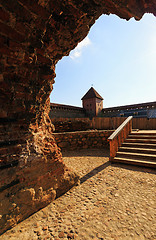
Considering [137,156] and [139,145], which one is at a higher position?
[139,145]

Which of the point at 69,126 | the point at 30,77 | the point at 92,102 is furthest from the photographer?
the point at 92,102

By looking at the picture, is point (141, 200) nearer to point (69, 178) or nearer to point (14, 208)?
point (69, 178)

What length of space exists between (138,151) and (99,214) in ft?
11.4

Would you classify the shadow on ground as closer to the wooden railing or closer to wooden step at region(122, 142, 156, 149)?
the wooden railing

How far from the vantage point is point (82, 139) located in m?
7.04

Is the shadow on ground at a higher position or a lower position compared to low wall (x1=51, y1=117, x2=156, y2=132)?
lower

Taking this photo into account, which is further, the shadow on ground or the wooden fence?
the wooden fence

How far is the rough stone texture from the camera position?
1487 mm

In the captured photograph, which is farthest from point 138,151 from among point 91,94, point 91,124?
point 91,94

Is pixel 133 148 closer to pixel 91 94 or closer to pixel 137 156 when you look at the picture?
pixel 137 156

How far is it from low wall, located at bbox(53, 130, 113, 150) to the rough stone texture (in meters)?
4.56

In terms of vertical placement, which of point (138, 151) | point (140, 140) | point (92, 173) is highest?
point (140, 140)

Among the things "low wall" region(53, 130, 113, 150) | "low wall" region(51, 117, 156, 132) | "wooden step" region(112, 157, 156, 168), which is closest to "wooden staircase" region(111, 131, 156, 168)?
"wooden step" region(112, 157, 156, 168)

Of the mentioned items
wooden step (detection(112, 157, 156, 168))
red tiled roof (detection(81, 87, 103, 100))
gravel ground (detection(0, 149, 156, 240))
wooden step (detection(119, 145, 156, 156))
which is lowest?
gravel ground (detection(0, 149, 156, 240))
